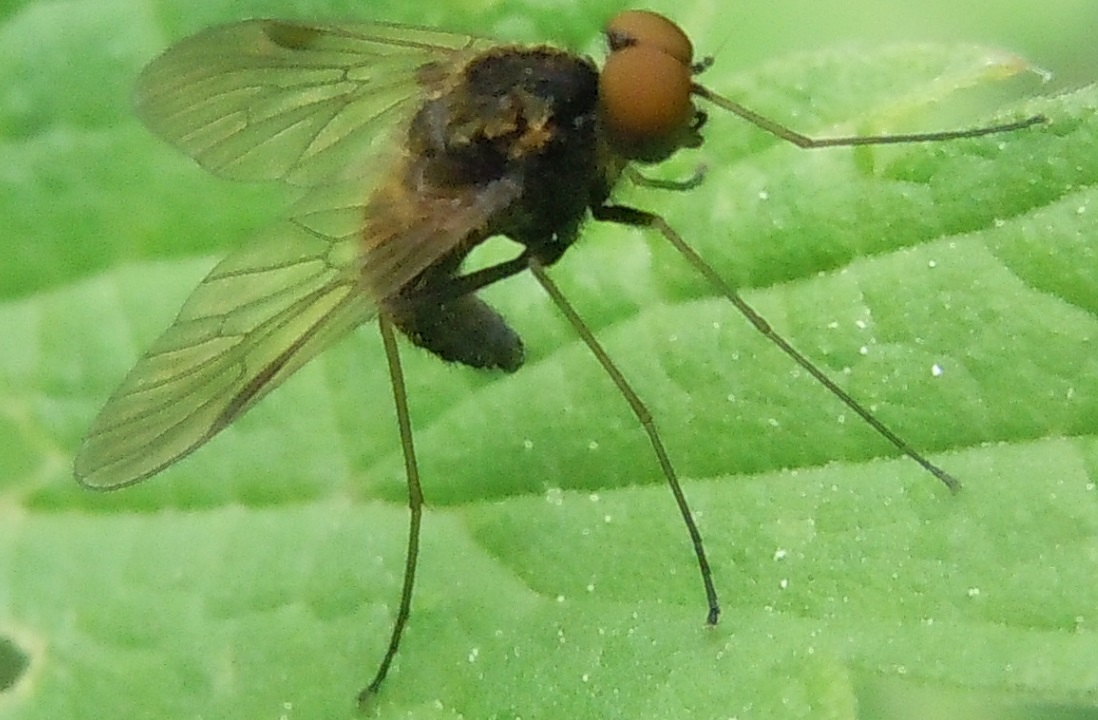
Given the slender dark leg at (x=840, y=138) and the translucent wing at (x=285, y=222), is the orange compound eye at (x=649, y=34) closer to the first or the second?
the slender dark leg at (x=840, y=138)

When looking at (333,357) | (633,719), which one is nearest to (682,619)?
(633,719)

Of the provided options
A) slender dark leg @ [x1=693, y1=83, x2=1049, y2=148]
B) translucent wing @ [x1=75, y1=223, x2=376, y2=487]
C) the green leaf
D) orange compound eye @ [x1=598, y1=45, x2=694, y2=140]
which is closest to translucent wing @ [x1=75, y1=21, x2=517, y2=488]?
translucent wing @ [x1=75, y1=223, x2=376, y2=487]

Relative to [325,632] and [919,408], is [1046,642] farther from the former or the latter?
[325,632]

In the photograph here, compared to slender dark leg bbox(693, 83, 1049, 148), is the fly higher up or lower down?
lower down

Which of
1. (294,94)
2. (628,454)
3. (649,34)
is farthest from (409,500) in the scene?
(649,34)

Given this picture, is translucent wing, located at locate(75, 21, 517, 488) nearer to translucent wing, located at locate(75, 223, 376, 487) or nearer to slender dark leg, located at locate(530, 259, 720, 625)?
translucent wing, located at locate(75, 223, 376, 487)

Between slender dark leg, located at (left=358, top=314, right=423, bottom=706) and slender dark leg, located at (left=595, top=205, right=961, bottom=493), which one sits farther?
slender dark leg, located at (left=358, top=314, right=423, bottom=706)

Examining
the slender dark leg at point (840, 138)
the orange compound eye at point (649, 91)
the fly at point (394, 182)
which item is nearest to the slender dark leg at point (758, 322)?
the fly at point (394, 182)
